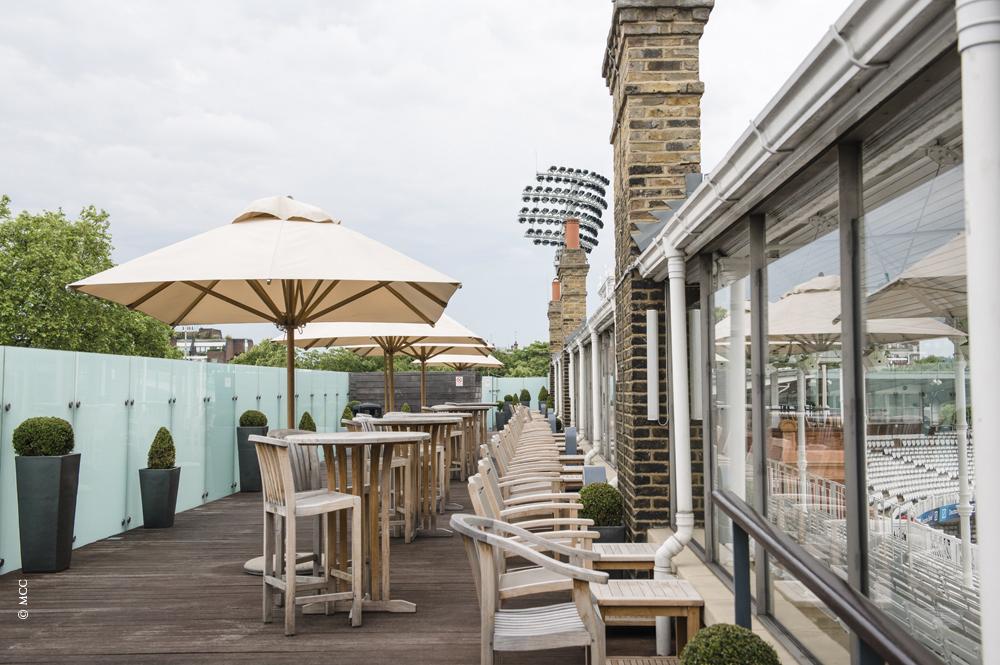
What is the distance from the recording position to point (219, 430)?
419 inches

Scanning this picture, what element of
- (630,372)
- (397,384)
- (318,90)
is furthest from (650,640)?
(397,384)

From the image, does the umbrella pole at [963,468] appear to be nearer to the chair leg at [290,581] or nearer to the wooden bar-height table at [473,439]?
the chair leg at [290,581]

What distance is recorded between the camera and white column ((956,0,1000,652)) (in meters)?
1.46

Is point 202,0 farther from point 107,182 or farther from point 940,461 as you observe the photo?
point 107,182

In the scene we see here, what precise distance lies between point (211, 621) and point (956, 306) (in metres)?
4.32

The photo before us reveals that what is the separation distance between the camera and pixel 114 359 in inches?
309

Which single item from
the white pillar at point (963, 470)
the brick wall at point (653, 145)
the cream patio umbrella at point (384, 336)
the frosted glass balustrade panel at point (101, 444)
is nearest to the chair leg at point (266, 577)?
the brick wall at point (653, 145)

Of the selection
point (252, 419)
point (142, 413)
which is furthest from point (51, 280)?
point (142, 413)

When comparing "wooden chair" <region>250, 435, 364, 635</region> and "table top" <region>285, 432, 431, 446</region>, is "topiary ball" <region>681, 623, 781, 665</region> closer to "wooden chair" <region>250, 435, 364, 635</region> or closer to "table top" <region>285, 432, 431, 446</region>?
"wooden chair" <region>250, 435, 364, 635</region>

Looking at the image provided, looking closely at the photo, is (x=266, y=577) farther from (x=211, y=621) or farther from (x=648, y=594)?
(x=648, y=594)

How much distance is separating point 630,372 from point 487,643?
288 centimetres

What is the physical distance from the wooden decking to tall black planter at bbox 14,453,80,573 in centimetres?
14

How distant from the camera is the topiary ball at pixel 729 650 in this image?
90.6 inches

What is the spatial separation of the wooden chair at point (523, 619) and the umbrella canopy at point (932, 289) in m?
1.49
